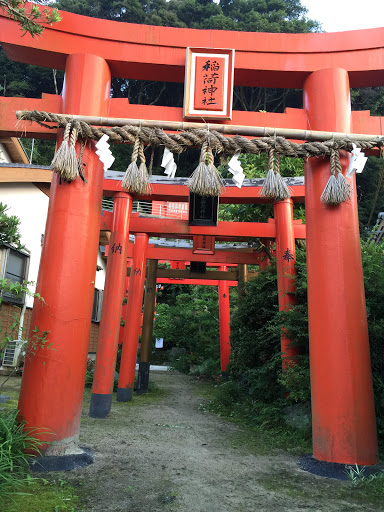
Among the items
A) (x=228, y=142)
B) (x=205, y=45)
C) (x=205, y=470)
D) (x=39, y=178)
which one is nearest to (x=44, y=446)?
(x=205, y=470)

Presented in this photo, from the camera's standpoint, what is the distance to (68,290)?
4531 millimetres

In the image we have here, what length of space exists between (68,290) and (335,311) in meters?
3.09

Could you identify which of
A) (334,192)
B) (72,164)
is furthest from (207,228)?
(72,164)

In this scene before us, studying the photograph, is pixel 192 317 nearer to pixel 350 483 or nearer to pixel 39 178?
pixel 39 178

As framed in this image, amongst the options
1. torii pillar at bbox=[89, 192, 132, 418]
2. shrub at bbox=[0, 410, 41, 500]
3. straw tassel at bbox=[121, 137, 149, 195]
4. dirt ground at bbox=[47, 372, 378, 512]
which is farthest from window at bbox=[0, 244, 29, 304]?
straw tassel at bbox=[121, 137, 149, 195]

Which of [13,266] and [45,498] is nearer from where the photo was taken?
[45,498]

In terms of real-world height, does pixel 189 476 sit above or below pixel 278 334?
below

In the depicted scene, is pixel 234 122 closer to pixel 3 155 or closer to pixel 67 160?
→ pixel 67 160

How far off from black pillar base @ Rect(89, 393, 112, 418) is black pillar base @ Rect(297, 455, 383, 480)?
13.4ft

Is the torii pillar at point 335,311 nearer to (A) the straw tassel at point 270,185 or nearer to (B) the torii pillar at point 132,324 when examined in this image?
(A) the straw tassel at point 270,185

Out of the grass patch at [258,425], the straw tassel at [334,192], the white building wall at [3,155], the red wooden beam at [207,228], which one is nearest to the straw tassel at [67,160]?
the straw tassel at [334,192]

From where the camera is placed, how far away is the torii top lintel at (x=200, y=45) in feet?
16.4

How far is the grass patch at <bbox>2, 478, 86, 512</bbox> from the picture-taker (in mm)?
3025

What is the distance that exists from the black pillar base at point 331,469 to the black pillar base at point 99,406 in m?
4.08
